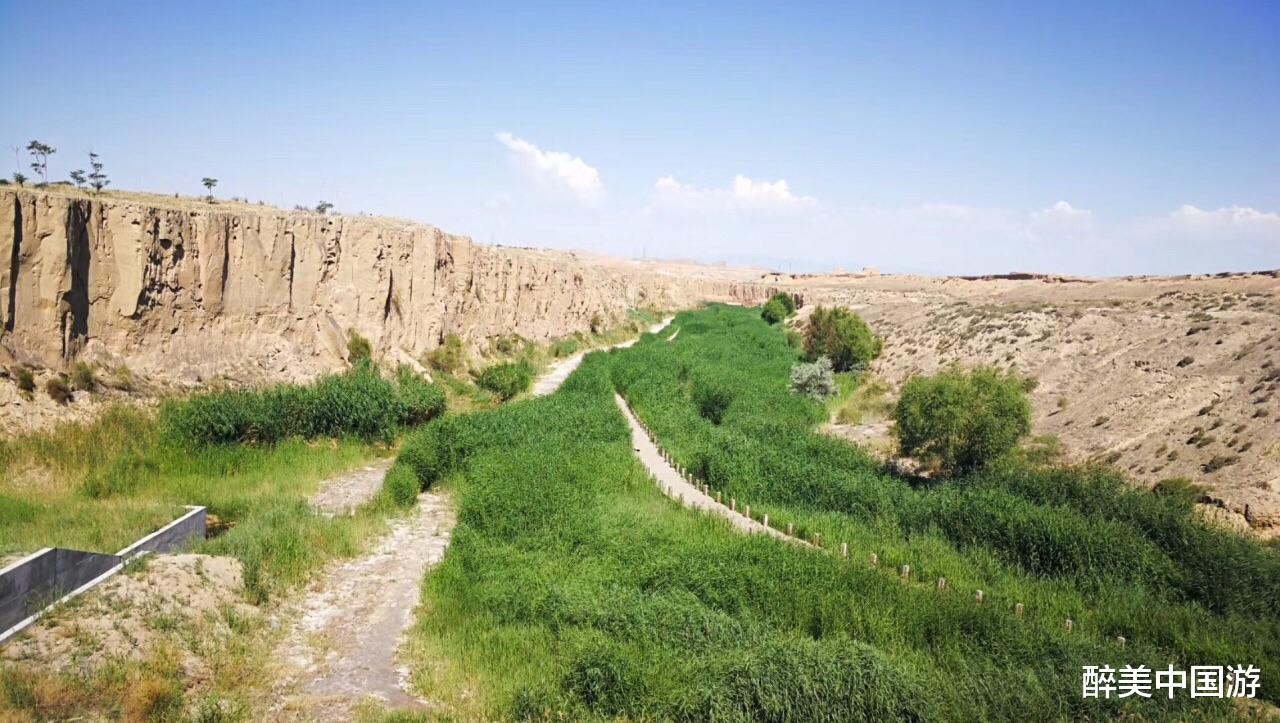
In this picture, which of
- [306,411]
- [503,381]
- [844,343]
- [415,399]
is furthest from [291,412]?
[844,343]

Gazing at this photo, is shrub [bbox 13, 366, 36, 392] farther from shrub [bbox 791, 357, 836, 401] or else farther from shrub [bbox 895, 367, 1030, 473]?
shrub [bbox 791, 357, 836, 401]

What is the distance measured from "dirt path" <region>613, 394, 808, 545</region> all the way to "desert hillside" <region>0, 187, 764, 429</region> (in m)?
11.3

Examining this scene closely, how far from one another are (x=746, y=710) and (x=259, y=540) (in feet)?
31.7

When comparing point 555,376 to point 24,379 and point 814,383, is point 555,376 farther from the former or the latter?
point 24,379

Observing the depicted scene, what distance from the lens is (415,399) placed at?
24531 mm

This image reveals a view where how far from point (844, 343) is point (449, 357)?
896 inches

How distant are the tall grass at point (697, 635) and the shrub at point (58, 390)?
10.8 m

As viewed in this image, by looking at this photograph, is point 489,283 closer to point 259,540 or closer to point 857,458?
point 857,458

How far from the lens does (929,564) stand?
14.1 meters

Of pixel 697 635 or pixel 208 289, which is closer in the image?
pixel 697 635

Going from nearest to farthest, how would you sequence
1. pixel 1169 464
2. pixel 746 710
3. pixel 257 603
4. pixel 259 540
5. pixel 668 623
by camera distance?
1. pixel 746 710
2. pixel 668 623
3. pixel 257 603
4. pixel 259 540
5. pixel 1169 464

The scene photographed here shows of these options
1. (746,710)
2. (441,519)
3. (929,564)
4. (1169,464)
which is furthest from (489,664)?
(1169,464)

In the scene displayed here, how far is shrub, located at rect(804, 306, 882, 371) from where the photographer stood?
4150 centimetres

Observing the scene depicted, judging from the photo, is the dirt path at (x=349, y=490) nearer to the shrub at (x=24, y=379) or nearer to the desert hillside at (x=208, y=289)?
the desert hillside at (x=208, y=289)
